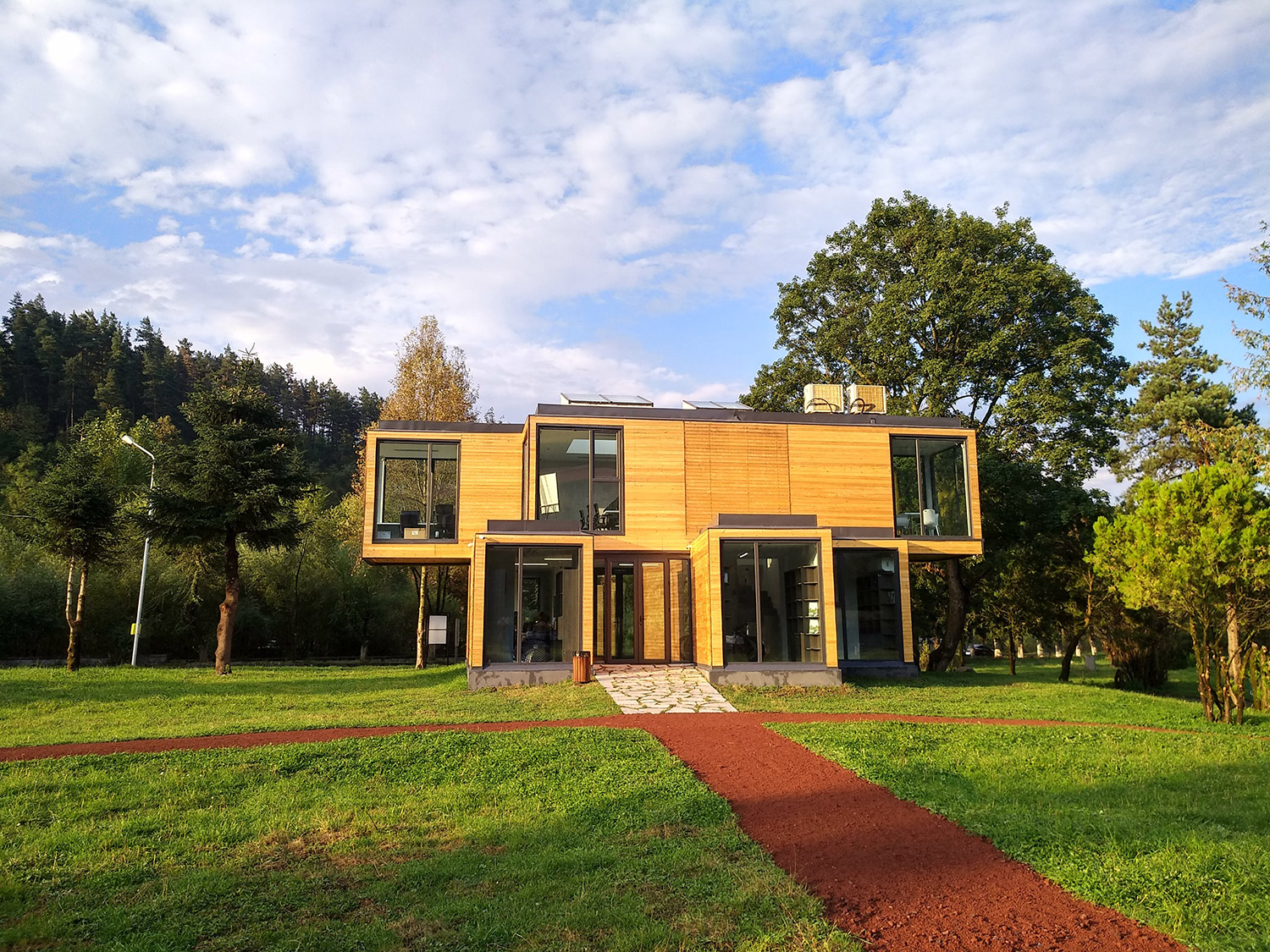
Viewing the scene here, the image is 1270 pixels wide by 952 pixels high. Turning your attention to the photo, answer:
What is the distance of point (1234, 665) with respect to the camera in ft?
38.6

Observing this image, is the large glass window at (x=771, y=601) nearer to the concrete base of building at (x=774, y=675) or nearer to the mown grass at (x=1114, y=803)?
the concrete base of building at (x=774, y=675)

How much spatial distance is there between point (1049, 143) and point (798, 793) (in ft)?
36.8

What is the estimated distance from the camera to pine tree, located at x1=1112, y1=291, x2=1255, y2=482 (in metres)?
31.4

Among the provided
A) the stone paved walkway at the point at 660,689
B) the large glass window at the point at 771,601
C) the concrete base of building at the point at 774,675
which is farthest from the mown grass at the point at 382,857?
the large glass window at the point at 771,601

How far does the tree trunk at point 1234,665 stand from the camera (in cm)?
1162

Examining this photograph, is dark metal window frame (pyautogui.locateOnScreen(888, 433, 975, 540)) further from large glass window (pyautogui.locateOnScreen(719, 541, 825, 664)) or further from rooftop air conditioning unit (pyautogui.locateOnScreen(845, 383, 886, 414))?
large glass window (pyautogui.locateOnScreen(719, 541, 825, 664))

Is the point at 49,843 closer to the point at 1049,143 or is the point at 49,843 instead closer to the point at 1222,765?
the point at 1222,765

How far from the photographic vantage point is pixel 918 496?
60.9 feet

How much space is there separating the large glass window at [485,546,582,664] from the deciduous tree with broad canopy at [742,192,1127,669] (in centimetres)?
1103

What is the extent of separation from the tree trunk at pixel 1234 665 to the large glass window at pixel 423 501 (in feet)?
45.2

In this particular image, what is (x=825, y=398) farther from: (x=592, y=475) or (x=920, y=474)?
(x=592, y=475)

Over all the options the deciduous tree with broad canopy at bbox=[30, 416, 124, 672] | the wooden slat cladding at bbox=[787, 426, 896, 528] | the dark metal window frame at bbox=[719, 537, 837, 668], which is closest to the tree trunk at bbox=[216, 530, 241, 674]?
the deciduous tree with broad canopy at bbox=[30, 416, 124, 672]

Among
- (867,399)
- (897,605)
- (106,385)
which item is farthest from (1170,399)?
(106,385)

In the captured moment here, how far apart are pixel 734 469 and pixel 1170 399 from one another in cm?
2326
